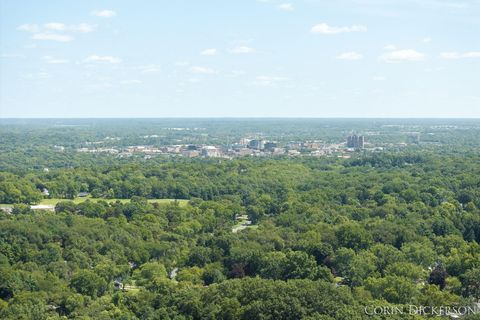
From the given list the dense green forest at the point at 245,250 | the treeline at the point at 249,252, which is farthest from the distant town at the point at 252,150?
the treeline at the point at 249,252

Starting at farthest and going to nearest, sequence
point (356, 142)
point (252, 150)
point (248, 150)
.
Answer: point (356, 142), point (252, 150), point (248, 150)

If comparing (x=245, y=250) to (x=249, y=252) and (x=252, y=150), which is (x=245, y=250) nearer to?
(x=249, y=252)

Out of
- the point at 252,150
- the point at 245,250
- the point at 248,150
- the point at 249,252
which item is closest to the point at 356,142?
the point at 252,150

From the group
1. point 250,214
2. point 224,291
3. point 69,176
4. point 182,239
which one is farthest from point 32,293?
point 69,176

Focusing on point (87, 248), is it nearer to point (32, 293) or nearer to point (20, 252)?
point (20, 252)

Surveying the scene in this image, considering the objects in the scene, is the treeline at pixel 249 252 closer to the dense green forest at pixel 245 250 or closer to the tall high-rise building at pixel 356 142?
the dense green forest at pixel 245 250

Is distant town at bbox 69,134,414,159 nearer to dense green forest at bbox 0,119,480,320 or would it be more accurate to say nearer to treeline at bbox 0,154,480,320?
dense green forest at bbox 0,119,480,320


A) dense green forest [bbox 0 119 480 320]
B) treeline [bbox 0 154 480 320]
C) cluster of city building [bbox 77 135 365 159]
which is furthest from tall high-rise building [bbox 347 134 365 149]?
treeline [bbox 0 154 480 320]

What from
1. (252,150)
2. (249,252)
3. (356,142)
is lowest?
(252,150)
